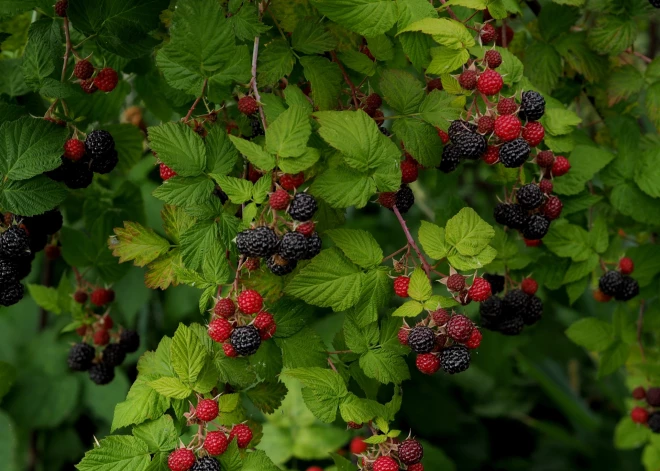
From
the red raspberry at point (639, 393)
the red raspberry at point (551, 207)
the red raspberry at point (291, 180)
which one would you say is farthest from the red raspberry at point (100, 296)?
the red raspberry at point (639, 393)

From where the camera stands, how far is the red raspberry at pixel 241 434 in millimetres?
1357

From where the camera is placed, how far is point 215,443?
129 centimetres

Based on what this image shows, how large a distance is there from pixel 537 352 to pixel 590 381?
755mm

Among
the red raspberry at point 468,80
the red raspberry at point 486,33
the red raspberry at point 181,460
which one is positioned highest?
the red raspberry at point 486,33

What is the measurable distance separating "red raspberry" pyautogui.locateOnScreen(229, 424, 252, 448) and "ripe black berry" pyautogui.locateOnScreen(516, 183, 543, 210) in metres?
0.68

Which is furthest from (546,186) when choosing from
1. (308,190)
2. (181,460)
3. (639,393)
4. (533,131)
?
(639,393)

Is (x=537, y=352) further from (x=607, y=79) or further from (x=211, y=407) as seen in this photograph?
(x=211, y=407)

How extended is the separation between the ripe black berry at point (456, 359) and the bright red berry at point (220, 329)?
36 cm

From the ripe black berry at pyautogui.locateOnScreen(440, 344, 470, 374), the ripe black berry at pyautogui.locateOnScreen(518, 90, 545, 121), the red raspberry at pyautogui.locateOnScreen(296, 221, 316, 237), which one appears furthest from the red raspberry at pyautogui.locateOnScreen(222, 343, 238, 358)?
the ripe black berry at pyautogui.locateOnScreen(518, 90, 545, 121)

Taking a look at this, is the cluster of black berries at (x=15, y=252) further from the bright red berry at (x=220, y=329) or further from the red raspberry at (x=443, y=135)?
the red raspberry at (x=443, y=135)

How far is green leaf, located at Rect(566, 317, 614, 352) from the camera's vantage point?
202cm

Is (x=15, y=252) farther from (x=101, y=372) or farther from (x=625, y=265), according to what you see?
(x=625, y=265)

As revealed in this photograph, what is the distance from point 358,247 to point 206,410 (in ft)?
1.24

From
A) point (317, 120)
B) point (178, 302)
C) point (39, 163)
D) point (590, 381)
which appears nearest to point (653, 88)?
point (317, 120)
